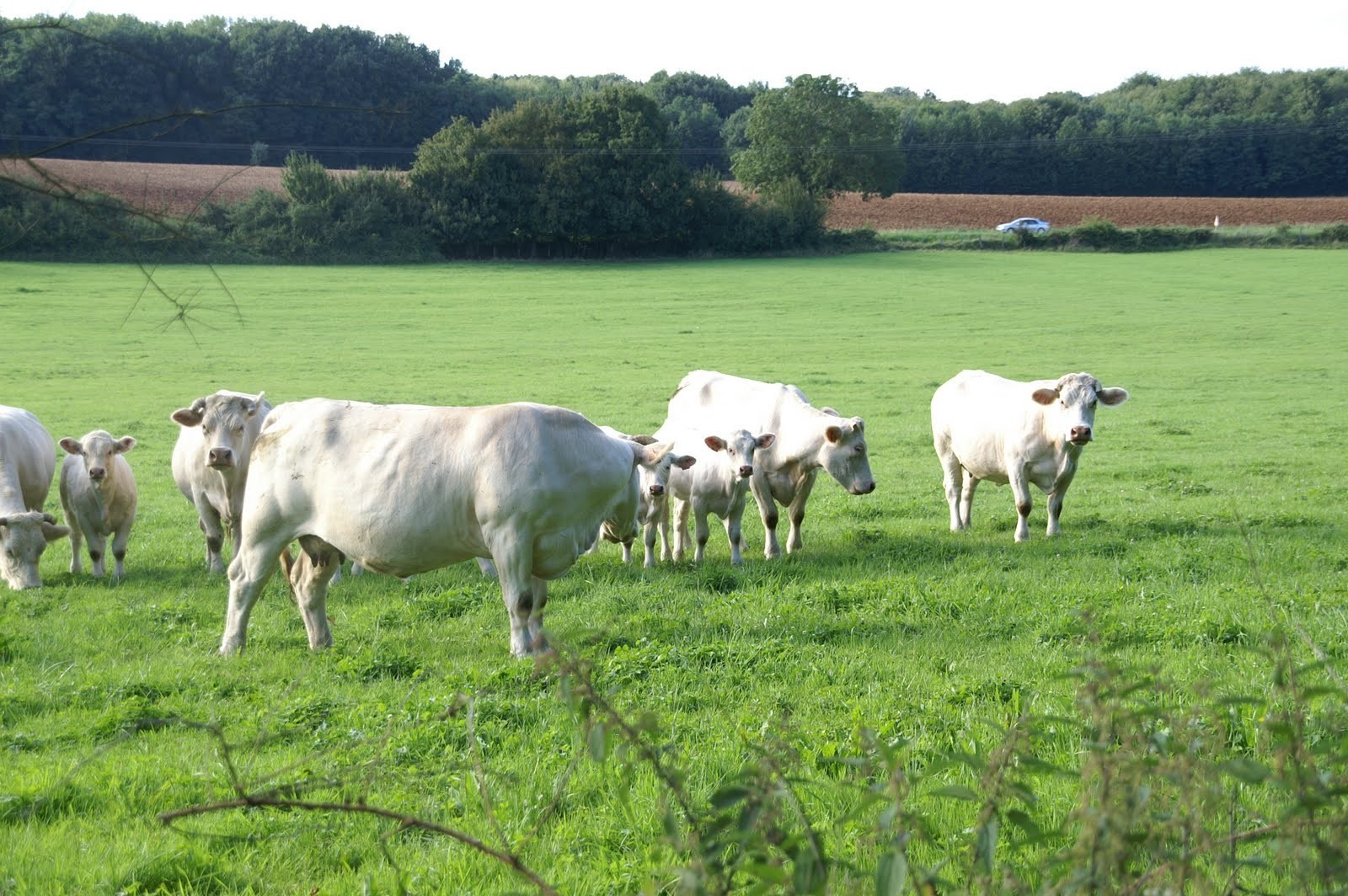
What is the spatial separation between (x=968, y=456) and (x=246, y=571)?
8944 millimetres

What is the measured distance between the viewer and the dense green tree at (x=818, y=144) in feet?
258

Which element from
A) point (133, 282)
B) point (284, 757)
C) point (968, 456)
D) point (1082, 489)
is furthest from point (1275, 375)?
point (133, 282)

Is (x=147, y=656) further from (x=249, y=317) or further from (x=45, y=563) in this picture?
(x=249, y=317)

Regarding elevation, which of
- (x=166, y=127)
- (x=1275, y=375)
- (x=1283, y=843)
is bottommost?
(x=1275, y=375)

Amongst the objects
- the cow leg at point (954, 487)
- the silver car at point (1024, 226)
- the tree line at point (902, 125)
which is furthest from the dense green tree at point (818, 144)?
the cow leg at point (954, 487)

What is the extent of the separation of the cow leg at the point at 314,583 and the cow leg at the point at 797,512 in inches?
219

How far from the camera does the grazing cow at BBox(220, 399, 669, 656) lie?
30.1 feet

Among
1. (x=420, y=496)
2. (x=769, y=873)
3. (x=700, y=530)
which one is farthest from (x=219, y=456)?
(x=769, y=873)

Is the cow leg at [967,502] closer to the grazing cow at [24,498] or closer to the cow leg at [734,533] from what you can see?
the cow leg at [734,533]

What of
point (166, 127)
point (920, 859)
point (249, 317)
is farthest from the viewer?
point (249, 317)

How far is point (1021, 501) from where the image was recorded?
13.9 meters

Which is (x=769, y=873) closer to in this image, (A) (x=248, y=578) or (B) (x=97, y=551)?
(A) (x=248, y=578)

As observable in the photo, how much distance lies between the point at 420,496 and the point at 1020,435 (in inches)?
Answer: 306

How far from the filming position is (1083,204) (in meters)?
86.2
